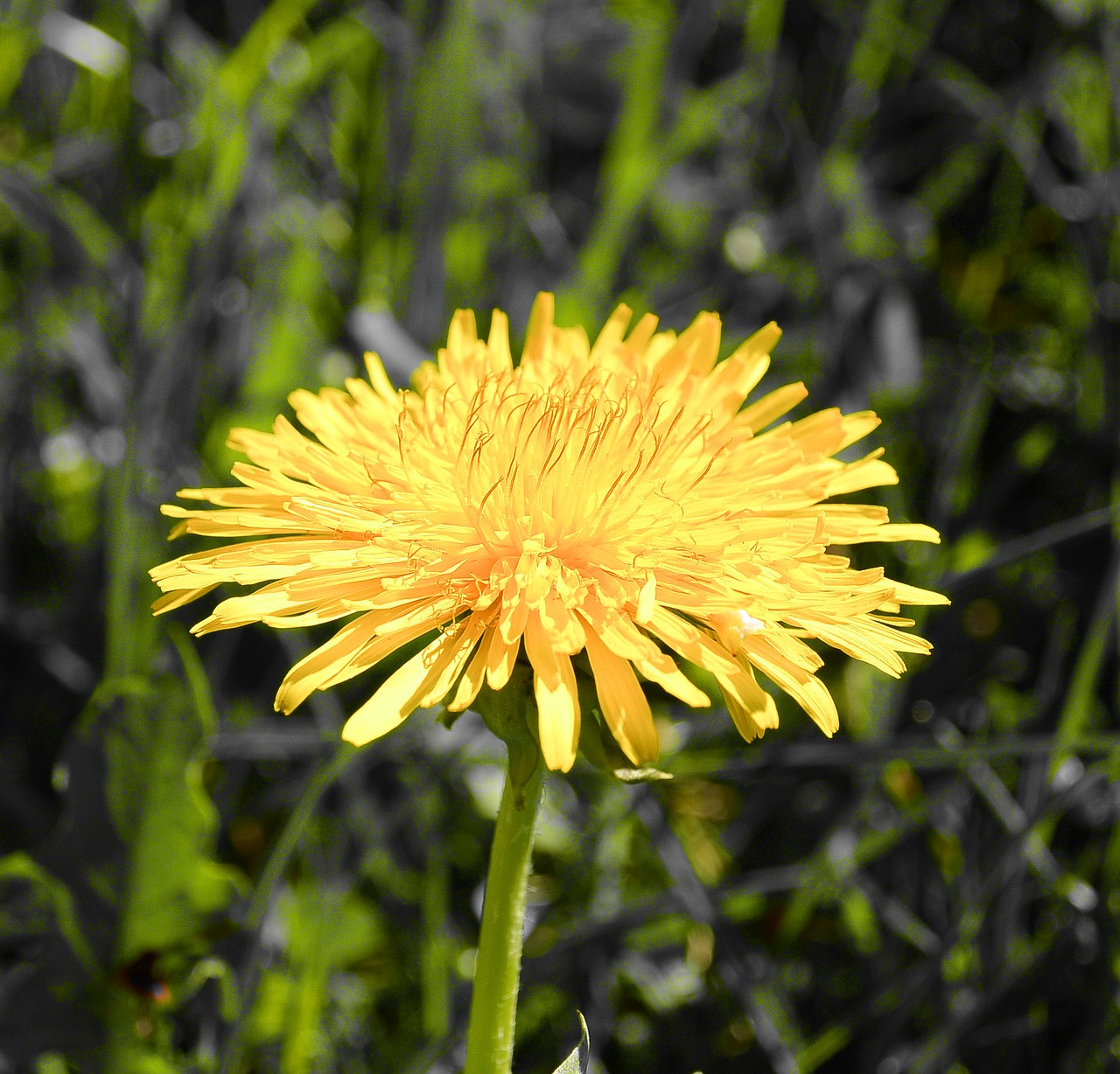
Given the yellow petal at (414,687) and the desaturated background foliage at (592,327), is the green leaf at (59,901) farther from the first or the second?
the yellow petal at (414,687)

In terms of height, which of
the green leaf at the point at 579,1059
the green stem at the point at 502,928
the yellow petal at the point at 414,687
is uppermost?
the yellow petal at the point at 414,687

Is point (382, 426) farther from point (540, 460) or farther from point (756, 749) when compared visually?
point (756, 749)

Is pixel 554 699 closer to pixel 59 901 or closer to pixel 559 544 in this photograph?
pixel 559 544

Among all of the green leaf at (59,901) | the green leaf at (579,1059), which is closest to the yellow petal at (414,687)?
the green leaf at (579,1059)

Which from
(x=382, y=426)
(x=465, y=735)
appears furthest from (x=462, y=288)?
(x=382, y=426)

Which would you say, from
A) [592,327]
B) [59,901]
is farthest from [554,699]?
[592,327]

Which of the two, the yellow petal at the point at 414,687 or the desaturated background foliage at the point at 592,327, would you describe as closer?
the yellow petal at the point at 414,687
